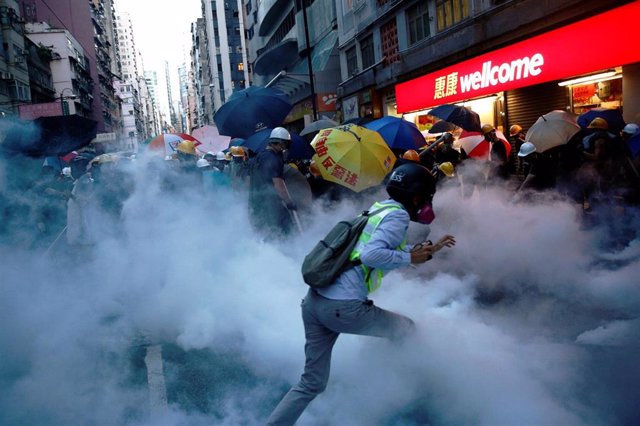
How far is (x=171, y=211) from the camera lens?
7.89 m

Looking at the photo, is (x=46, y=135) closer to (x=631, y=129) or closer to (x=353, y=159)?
(x=353, y=159)

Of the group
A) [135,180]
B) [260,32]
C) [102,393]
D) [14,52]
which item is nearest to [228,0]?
[260,32]

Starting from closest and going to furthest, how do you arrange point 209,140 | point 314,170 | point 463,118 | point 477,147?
point 314,170 < point 477,147 < point 463,118 < point 209,140

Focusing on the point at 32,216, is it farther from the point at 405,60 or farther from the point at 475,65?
the point at 405,60

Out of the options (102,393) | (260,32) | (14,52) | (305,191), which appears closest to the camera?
(102,393)

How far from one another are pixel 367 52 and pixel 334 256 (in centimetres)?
1915

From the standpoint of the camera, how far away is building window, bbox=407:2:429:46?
620 inches

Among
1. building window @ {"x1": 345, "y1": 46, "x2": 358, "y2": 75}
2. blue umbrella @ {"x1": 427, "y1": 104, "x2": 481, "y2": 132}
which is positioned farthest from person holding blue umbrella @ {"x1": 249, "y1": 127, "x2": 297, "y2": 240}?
building window @ {"x1": 345, "y1": 46, "x2": 358, "y2": 75}

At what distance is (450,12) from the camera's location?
1422 centimetres

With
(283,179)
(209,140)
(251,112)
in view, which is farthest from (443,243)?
(209,140)

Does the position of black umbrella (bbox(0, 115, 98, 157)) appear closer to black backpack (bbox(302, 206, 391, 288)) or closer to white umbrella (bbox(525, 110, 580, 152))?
black backpack (bbox(302, 206, 391, 288))

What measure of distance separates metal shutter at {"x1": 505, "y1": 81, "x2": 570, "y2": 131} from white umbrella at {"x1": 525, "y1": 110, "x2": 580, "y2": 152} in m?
4.14

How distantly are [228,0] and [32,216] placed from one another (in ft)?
249

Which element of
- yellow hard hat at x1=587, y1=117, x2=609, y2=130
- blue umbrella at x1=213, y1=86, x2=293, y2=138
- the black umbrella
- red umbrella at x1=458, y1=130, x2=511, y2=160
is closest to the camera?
the black umbrella
